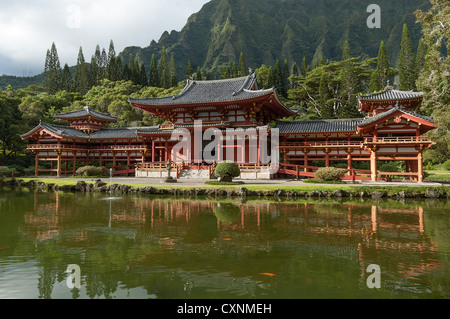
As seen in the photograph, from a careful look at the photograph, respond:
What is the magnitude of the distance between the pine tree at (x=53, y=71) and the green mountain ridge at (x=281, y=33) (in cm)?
6120

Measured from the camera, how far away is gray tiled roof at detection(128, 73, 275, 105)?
1268 inches

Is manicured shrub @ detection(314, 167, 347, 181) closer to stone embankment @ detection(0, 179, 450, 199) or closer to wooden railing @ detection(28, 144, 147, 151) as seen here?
stone embankment @ detection(0, 179, 450, 199)

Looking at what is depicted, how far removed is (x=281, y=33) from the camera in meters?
147

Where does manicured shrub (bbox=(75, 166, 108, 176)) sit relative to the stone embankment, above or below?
above

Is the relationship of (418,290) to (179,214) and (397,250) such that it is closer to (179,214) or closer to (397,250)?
(397,250)

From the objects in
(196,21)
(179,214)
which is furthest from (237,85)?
(196,21)

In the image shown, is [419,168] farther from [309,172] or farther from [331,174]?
[309,172]

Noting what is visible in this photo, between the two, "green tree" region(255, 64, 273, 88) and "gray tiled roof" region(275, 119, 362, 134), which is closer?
"gray tiled roof" region(275, 119, 362, 134)

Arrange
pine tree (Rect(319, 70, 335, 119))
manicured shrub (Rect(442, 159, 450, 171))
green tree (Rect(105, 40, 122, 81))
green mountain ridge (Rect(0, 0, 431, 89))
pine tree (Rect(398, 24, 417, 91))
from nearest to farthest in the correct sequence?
manicured shrub (Rect(442, 159, 450, 171)) < pine tree (Rect(319, 70, 335, 119)) < pine tree (Rect(398, 24, 417, 91)) < green tree (Rect(105, 40, 122, 81)) < green mountain ridge (Rect(0, 0, 431, 89))

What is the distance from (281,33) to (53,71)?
10548 cm

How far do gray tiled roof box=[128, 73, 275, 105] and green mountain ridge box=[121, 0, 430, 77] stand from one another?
317 feet

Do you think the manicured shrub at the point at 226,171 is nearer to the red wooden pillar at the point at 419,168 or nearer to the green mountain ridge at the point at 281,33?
the red wooden pillar at the point at 419,168

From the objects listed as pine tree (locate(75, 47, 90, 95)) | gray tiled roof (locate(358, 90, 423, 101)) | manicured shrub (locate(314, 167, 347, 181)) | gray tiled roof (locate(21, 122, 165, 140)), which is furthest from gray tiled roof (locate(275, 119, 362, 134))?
pine tree (locate(75, 47, 90, 95))
